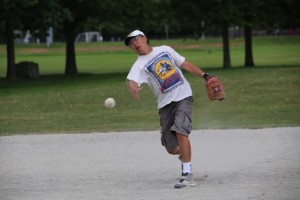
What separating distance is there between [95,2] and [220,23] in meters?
7.14

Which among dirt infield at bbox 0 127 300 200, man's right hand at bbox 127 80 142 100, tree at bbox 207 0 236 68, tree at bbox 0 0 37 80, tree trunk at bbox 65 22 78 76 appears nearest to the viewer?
dirt infield at bbox 0 127 300 200

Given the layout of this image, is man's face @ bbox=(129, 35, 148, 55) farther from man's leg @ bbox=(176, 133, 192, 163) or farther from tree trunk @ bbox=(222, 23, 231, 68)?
tree trunk @ bbox=(222, 23, 231, 68)

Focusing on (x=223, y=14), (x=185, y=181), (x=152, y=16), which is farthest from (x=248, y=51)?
(x=185, y=181)

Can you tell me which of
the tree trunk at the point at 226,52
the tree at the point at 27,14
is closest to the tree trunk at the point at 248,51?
the tree trunk at the point at 226,52

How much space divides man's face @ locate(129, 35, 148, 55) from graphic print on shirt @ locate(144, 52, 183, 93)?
0.64ft

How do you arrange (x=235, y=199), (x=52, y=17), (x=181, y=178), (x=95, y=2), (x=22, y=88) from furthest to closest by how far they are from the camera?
(x=95, y=2), (x=52, y=17), (x=22, y=88), (x=181, y=178), (x=235, y=199)

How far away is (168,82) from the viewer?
983cm

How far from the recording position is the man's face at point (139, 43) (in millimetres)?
9875

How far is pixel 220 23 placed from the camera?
1606 inches

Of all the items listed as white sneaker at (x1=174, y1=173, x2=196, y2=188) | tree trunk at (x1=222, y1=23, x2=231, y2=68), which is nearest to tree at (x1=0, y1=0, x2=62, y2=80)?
tree trunk at (x1=222, y1=23, x2=231, y2=68)

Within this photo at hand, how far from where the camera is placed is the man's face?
9875 millimetres

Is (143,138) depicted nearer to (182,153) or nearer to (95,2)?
(182,153)

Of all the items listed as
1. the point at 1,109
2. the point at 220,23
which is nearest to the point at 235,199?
the point at 1,109

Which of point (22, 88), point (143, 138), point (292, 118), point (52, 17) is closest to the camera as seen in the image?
point (143, 138)
